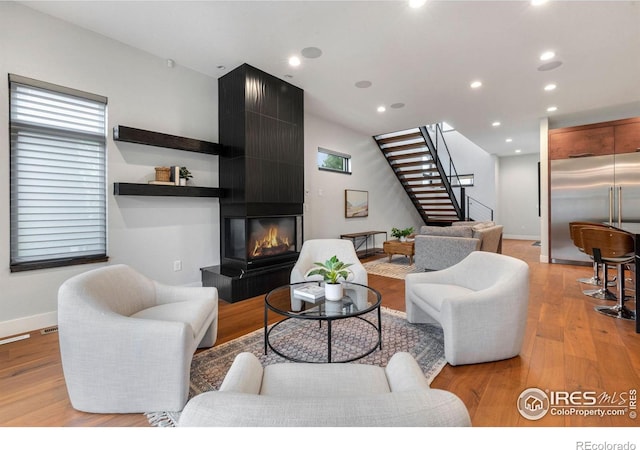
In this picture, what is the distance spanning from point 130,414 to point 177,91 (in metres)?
3.56

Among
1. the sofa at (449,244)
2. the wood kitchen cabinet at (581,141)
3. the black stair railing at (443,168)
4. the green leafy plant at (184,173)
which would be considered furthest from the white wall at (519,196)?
the green leafy plant at (184,173)

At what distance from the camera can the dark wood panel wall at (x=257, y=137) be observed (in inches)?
147

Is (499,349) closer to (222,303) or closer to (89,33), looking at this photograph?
(222,303)

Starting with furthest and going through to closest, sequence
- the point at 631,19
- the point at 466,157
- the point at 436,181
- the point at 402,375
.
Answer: the point at 466,157 → the point at 436,181 → the point at 631,19 → the point at 402,375

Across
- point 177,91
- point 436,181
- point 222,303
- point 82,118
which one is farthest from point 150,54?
point 436,181

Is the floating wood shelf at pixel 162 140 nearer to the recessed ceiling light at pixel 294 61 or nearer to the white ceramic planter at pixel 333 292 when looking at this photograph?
the recessed ceiling light at pixel 294 61

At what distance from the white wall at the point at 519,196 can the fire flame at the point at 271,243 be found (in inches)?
331

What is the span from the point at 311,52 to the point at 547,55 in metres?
2.82

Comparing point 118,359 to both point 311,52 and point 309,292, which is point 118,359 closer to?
point 309,292

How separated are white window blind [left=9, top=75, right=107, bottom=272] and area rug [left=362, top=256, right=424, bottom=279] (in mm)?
3960

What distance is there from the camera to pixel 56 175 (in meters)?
2.85

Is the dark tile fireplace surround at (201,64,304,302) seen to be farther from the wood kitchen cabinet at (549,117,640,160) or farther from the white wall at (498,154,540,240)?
the white wall at (498,154,540,240)

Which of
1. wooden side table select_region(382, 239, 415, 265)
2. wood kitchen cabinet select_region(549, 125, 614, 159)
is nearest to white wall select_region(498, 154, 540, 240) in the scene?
wood kitchen cabinet select_region(549, 125, 614, 159)

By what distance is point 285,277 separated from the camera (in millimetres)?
4129
